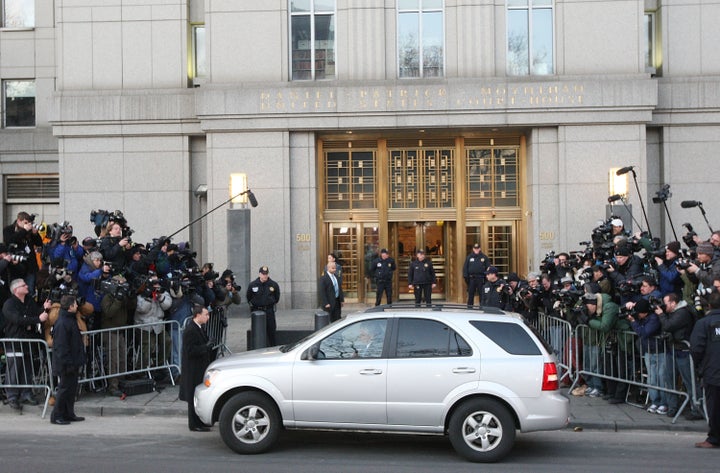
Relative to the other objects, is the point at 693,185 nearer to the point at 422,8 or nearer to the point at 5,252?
the point at 422,8

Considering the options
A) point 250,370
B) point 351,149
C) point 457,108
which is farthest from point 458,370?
point 351,149

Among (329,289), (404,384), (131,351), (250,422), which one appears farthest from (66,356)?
(329,289)

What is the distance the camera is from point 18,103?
26.4 m

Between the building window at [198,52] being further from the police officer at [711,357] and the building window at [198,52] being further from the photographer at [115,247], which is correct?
the police officer at [711,357]

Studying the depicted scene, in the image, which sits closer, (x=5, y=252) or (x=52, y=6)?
(x=5, y=252)

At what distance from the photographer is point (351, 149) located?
23.8m

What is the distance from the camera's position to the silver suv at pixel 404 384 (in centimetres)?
858

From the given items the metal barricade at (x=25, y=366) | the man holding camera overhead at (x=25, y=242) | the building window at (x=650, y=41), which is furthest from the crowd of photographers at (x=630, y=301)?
the building window at (x=650, y=41)

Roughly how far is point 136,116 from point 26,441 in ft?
48.5

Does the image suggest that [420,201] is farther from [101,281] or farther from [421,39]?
[101,281]

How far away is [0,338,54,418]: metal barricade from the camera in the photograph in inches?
441

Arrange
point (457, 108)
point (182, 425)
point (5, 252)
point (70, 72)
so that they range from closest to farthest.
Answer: point (182, 425) → point (5, 252) → point (457, 108) → point (70, 72)

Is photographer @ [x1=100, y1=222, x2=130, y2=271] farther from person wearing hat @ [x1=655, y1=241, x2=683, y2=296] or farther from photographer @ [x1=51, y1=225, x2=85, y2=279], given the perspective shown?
person wearing hat @ [x1=655, y1=241, x2=683, y2=296]

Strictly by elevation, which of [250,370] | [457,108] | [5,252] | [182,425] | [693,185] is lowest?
[182,425]
